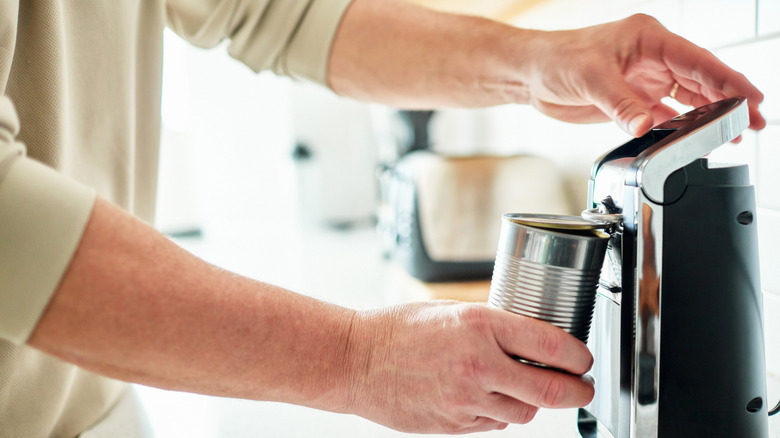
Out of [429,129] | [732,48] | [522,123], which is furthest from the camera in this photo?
[429,129]

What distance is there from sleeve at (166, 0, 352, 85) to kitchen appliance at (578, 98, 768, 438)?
41 cm

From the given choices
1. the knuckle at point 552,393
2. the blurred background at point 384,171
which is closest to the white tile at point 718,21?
the blurred background at point 384,171

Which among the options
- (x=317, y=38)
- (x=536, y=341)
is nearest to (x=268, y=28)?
(x=317, y=38)

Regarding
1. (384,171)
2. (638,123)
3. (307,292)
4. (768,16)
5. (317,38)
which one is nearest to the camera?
(638,123)

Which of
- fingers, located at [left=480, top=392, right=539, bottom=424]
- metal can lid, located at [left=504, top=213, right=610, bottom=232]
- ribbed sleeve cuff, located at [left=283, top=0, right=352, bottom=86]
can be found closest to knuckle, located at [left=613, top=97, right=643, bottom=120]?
metal can lid, located at [left=504, top=213, right=610, bottom=232]

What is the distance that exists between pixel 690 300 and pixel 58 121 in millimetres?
458

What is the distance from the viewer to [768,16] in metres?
0.55

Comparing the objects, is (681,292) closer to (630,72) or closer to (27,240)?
(630,72)

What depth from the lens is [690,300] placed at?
14.0 inches

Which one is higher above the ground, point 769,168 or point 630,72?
point 630,72

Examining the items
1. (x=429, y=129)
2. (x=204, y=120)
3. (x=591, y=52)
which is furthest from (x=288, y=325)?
(x=204, y=120)

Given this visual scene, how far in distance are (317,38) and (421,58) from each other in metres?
0.13

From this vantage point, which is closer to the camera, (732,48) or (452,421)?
(452,421)

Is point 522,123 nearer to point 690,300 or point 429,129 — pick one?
point 429,129
